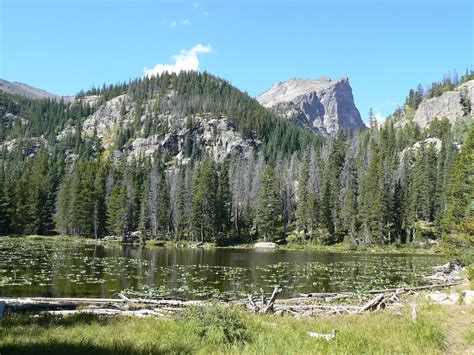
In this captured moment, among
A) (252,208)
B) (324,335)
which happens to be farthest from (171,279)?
(252,208)

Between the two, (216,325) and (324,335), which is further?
(216,325)

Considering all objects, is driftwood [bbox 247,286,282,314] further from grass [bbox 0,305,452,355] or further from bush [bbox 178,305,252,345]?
bush [bbox 178,305,252,345]

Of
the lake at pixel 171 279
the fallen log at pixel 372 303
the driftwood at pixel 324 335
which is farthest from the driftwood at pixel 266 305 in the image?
the lake at pixel 171 279

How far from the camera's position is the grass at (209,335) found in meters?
9.77

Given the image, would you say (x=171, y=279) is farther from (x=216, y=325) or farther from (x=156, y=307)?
(x=216, y=325)

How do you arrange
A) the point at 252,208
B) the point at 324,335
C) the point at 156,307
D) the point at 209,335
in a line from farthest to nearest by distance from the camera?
the point at 252,208, the point at 156,307, the point at 324,335, the point at 209,335

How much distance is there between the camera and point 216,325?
12.2 m

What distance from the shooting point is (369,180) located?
10262 cm

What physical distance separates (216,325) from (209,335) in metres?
0.65

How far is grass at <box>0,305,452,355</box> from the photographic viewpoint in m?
9.77

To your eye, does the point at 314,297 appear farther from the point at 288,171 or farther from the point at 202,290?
the point at 288,171

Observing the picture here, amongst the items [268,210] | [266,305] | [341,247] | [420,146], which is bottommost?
[341,247]

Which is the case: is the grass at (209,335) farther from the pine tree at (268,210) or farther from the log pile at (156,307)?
the pine tree at (268,210)

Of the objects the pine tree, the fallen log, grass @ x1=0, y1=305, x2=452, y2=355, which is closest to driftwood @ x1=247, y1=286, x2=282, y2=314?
grass @ x1=0, y1=305, x2=452, y2=355
